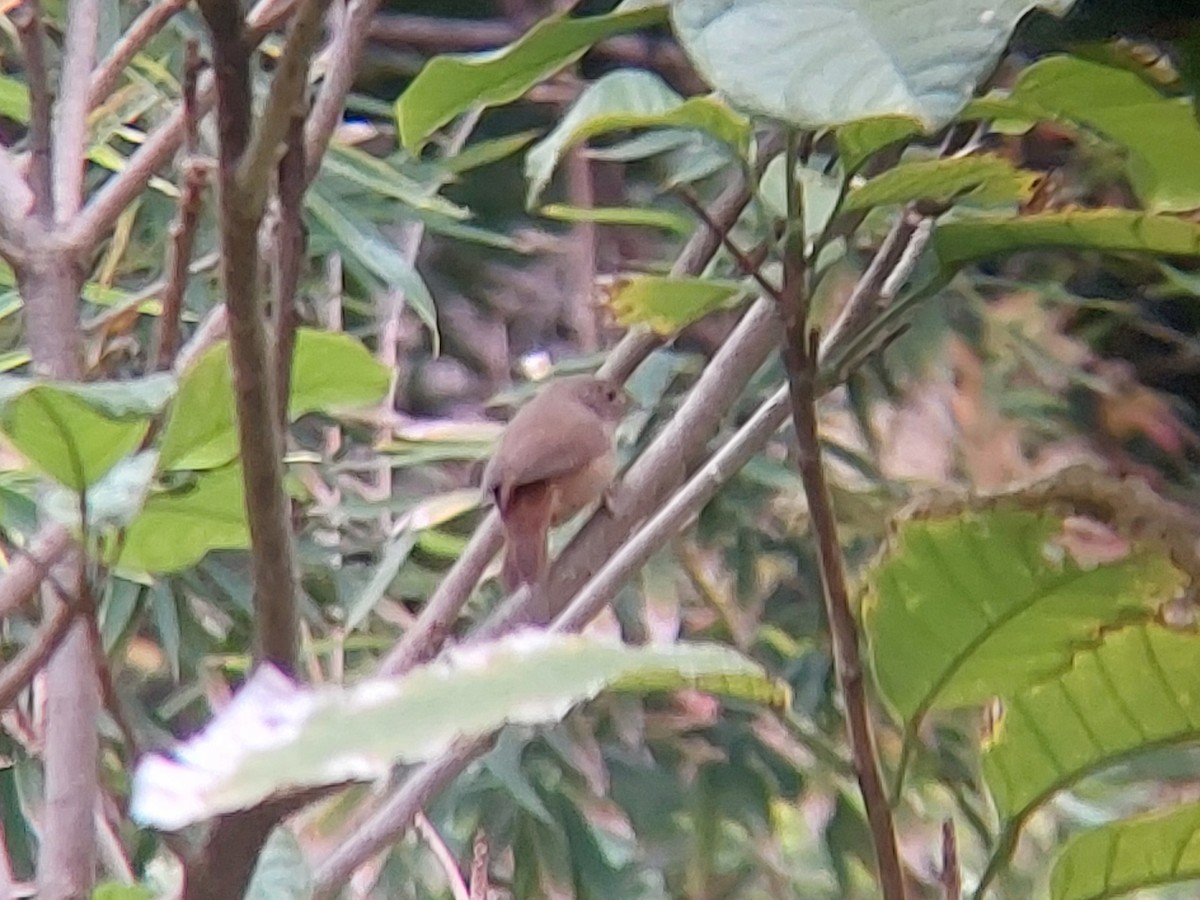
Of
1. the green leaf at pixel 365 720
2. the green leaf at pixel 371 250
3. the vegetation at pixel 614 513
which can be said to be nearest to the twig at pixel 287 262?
the vegetation at pixel 614 513

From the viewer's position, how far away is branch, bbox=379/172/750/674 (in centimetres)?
71

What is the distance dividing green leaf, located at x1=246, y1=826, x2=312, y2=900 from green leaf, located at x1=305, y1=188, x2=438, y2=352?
1.21ft

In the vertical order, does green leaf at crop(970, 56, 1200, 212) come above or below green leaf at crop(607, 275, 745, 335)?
above

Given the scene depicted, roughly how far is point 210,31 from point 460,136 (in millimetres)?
971

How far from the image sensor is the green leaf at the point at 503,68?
49cm

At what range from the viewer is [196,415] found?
1.65 feet

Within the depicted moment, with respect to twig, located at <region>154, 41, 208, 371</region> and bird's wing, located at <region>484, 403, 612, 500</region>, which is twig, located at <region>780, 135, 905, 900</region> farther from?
bird's wing, located at <region>484, 403, 612, 500</region>

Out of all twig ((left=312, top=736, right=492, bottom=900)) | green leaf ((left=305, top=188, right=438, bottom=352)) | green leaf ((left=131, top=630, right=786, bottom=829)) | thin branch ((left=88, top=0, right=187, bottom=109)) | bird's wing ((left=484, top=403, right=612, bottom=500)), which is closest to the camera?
green leaf ((left=131, top=630, right=786, bottom=829))

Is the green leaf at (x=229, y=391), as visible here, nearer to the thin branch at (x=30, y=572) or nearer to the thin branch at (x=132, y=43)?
the thin branch at (x=30, y=572)

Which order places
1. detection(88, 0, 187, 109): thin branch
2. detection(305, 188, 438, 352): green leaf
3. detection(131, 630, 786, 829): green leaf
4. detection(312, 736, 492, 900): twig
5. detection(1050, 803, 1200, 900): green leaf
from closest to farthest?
detection(131, 630, 786, 829): green leaf, detection(1050, 803, 1200, 900): green leaf, detection(312, 736, 492, 900): twig, detection(88, 0, 187, 109): thin branch, detection(305, 188, 438, 352): green leaf

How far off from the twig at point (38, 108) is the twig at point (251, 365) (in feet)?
0.92

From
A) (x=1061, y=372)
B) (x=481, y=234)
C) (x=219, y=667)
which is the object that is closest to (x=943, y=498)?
(x=481, y=234)

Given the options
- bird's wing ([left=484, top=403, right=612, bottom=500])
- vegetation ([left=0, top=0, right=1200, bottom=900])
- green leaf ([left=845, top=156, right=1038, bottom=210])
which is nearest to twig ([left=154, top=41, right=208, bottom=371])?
vegetation ([left=0, top=0, right=1200, bottom=900])

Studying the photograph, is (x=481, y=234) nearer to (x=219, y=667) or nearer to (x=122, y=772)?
(x=219, y=667)
